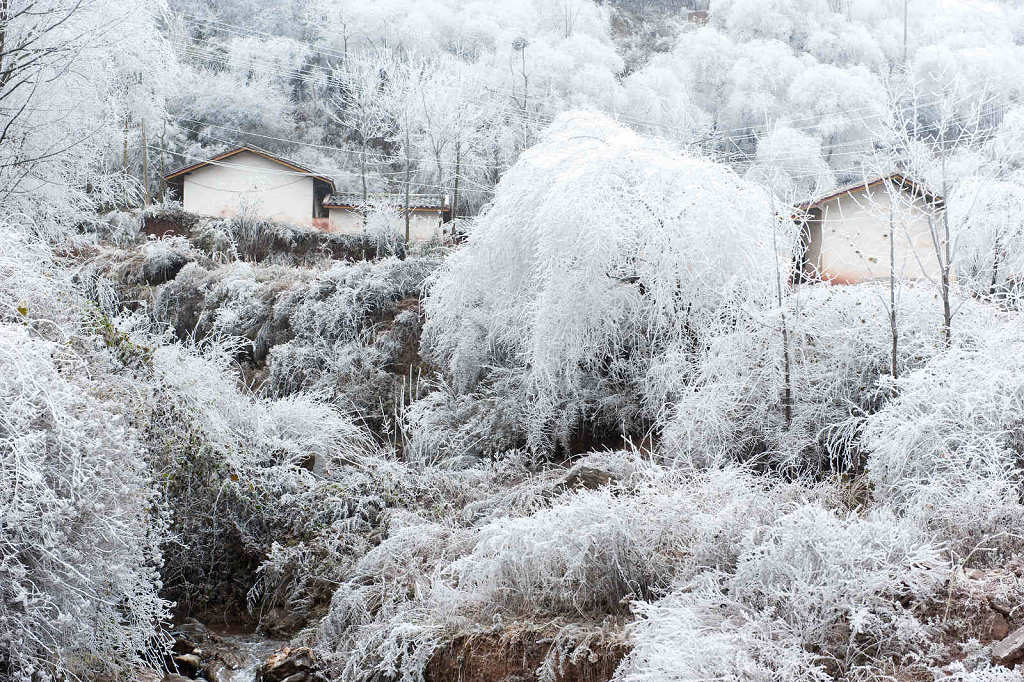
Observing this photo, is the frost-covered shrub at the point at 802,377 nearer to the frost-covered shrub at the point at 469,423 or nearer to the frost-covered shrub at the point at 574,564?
the frost-covered shrub at the point at 574,564

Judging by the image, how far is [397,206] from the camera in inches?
1174

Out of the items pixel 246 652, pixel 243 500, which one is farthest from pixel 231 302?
pixel 246 652

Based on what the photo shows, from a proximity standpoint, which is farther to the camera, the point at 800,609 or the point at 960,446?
the point at 960,446

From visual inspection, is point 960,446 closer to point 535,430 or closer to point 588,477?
point 588,477

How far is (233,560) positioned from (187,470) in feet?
3.84

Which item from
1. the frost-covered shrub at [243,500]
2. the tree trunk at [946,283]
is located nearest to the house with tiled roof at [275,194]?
the frost-covered shrub at [243,500]

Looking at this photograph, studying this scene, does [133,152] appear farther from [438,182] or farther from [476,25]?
[476,25]

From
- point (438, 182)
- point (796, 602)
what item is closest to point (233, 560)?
point (796, 602)

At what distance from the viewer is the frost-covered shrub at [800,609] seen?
4.77 metres

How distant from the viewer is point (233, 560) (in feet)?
30.5

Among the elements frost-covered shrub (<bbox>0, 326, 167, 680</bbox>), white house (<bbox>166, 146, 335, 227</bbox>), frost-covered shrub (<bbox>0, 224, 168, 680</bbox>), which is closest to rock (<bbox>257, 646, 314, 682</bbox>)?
frost-covered shrub (<bbox>0, 224, 168, 680</bbox>)

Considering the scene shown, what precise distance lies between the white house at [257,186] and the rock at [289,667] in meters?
24.8

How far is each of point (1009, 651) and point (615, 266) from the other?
7032 millimetres

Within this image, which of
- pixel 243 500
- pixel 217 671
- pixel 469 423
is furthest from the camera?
pixel 469 423
